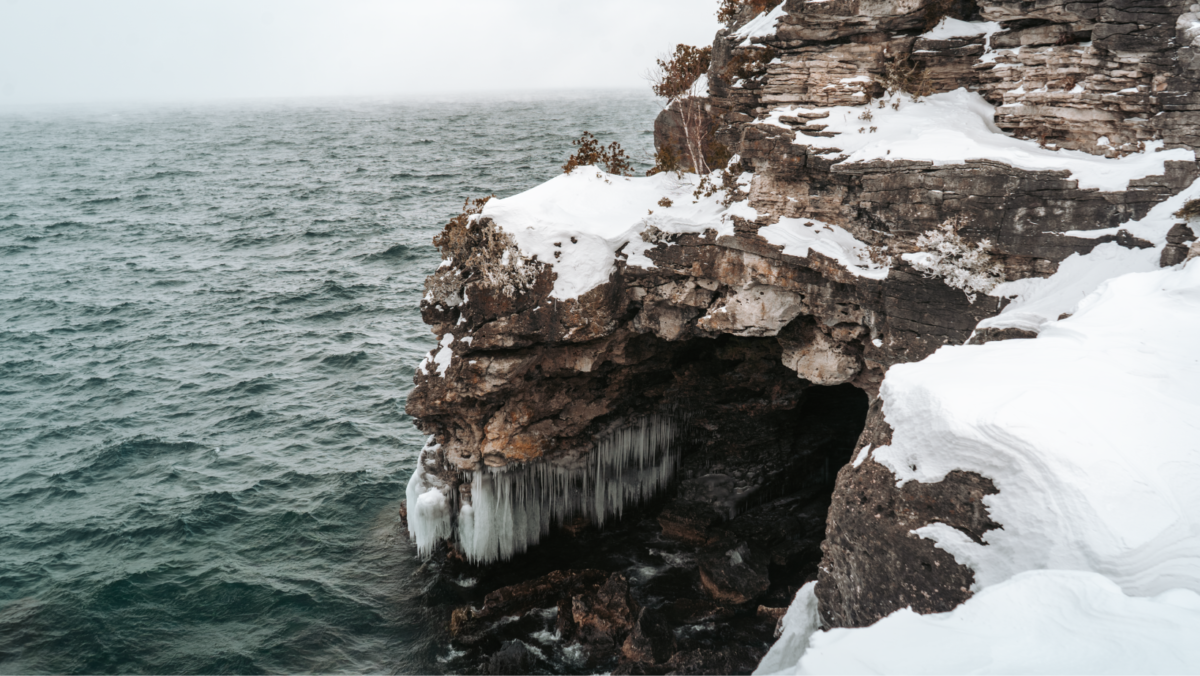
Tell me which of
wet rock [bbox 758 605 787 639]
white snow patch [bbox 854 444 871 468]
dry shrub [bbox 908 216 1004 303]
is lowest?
wet rock [bbox 758 605 787 639]

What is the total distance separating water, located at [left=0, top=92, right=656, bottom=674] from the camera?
19766 millimetres

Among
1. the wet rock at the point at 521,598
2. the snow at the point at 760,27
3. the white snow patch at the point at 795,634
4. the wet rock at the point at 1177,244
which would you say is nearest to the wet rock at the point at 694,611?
the wet rock at the point at 521,598

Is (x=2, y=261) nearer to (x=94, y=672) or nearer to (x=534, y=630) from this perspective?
(x=94, y=672)

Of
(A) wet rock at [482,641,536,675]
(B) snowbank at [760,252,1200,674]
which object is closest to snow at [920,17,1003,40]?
(B) snowbank at [760,252,1200,674]

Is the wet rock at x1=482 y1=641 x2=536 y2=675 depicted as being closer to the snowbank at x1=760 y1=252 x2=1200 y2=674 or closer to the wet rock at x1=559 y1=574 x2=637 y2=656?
the wet rock at x1=559 y1=574 x2=637 y2=656

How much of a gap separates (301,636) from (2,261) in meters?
44.4

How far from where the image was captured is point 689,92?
82.6 feet

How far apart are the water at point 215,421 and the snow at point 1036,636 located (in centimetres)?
1453

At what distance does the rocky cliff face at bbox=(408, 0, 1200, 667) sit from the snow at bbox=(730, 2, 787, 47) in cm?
12

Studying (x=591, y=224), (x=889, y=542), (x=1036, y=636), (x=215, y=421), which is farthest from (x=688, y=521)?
(x=215, y=421)

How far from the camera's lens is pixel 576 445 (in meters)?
22.3

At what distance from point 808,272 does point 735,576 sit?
28.6ft

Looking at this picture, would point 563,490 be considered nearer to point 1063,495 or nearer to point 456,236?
point 456,236

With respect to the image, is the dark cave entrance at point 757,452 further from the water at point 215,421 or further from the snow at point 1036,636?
the snow at point 1036,636
